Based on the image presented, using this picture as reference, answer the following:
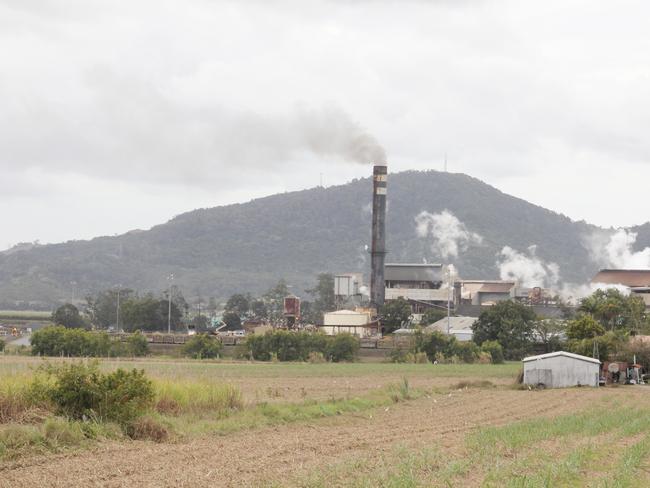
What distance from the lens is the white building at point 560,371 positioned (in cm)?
5722

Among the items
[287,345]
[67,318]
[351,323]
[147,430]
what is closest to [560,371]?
[147,430]

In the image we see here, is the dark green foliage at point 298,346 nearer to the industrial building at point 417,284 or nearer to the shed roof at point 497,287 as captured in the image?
the industrial building at point 417,284

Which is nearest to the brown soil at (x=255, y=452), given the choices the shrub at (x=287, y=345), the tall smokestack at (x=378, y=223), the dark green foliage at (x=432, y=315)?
the shrub at (x=287, y=345)

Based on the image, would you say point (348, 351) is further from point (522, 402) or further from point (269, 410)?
point (269, 410)

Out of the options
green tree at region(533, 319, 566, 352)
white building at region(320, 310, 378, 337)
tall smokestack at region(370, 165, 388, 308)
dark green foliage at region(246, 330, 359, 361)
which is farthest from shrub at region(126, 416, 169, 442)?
white building at region(320, 310, 378, 337)

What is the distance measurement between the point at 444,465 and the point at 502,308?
80.5 metres

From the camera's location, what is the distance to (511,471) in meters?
21.5

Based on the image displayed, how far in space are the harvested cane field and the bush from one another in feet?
164

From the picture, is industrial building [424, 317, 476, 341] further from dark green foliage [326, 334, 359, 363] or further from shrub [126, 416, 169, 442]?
shrub [126, 416, 169, 442]

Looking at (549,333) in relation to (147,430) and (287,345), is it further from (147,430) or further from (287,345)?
(147,430)

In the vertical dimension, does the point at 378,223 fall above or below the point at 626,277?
above

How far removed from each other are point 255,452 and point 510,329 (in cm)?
7780

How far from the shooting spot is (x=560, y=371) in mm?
57719

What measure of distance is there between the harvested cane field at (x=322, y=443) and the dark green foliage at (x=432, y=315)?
304 feet
